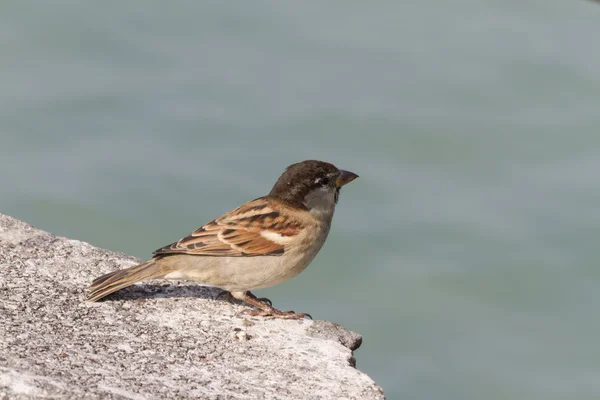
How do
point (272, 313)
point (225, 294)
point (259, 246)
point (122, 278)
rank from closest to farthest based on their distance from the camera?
point (122, 278)
point (272, 313)
point (259, 246)
point (225, 294)

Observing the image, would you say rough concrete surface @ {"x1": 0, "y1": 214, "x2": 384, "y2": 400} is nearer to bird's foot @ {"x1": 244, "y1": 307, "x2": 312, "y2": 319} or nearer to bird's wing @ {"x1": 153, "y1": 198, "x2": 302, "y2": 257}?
bird's foot @ {"x1": 244, "y1": 307, "x2": 312, "y2": 319}

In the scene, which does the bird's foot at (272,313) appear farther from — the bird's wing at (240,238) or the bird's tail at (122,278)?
the bird's tail at (122,278)

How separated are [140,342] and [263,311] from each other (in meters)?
0.77

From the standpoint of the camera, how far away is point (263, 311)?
4.65 meters

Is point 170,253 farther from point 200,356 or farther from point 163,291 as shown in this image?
point 200,356

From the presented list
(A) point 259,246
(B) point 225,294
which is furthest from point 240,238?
(B) point 225,294

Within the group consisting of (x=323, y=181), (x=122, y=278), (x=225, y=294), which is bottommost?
(x=122, y=278)

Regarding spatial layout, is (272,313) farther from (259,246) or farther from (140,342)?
(140,342)

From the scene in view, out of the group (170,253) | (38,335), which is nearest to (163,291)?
(170,253)

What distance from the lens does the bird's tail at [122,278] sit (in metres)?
4.45

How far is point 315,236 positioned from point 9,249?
153 cm

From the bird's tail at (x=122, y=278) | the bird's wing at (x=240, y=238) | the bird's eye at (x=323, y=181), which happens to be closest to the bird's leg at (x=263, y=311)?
the bird's wing at (x=240, y=238)

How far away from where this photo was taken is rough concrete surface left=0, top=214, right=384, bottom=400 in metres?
3.58

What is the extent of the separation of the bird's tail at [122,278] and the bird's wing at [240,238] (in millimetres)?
87
